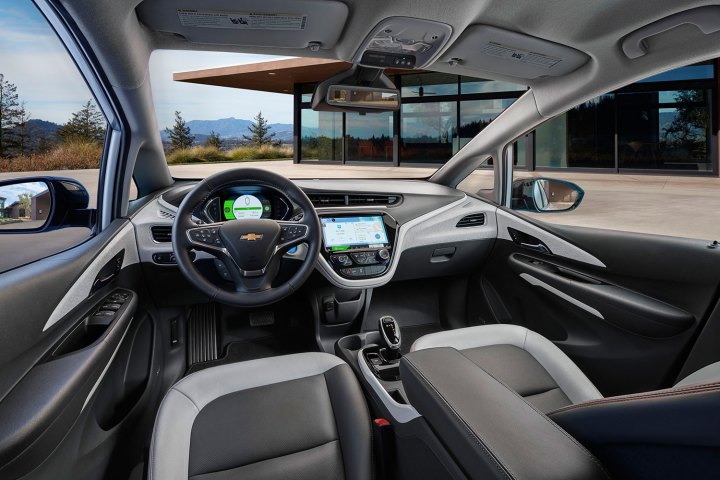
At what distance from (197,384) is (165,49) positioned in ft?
4.50

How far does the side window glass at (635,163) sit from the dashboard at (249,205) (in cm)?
152

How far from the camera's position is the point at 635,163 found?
5.96m

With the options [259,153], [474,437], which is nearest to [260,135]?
[259,153]

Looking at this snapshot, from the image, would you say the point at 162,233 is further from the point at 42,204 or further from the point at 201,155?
the point at 201,155

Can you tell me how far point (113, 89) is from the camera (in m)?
1.78

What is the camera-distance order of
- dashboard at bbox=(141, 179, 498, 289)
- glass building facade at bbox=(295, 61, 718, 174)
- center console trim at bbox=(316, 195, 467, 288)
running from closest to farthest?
dashboard at bbox=(141, 179, 498, 289) < center console trim at bbox=(316, 195, 467, 288) < glass building facade at bbox=(295, 61, 718, 174)

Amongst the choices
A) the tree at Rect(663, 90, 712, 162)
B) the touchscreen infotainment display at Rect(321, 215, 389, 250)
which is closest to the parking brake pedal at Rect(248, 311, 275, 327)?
the touchscreen infotainment display at Rect(321, 215, 389, 250)

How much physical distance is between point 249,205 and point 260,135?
1.82 meters

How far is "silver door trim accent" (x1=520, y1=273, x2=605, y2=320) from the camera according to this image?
2.24 m

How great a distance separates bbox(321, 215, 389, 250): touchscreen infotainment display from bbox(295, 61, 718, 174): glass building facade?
2.20m

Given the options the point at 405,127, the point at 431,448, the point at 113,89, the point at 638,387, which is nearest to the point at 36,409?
the point at 431,448

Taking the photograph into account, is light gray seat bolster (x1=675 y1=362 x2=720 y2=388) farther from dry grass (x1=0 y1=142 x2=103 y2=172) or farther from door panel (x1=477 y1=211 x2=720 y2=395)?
dry grass (x1=0 y1=142 x2=103 y2=172)

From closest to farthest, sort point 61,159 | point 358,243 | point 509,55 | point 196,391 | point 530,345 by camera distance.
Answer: point 196,391 < point 61,159 < point 530,345 < point 509,55 < point 358,243

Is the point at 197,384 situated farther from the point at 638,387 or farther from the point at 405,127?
the point at 405,127
